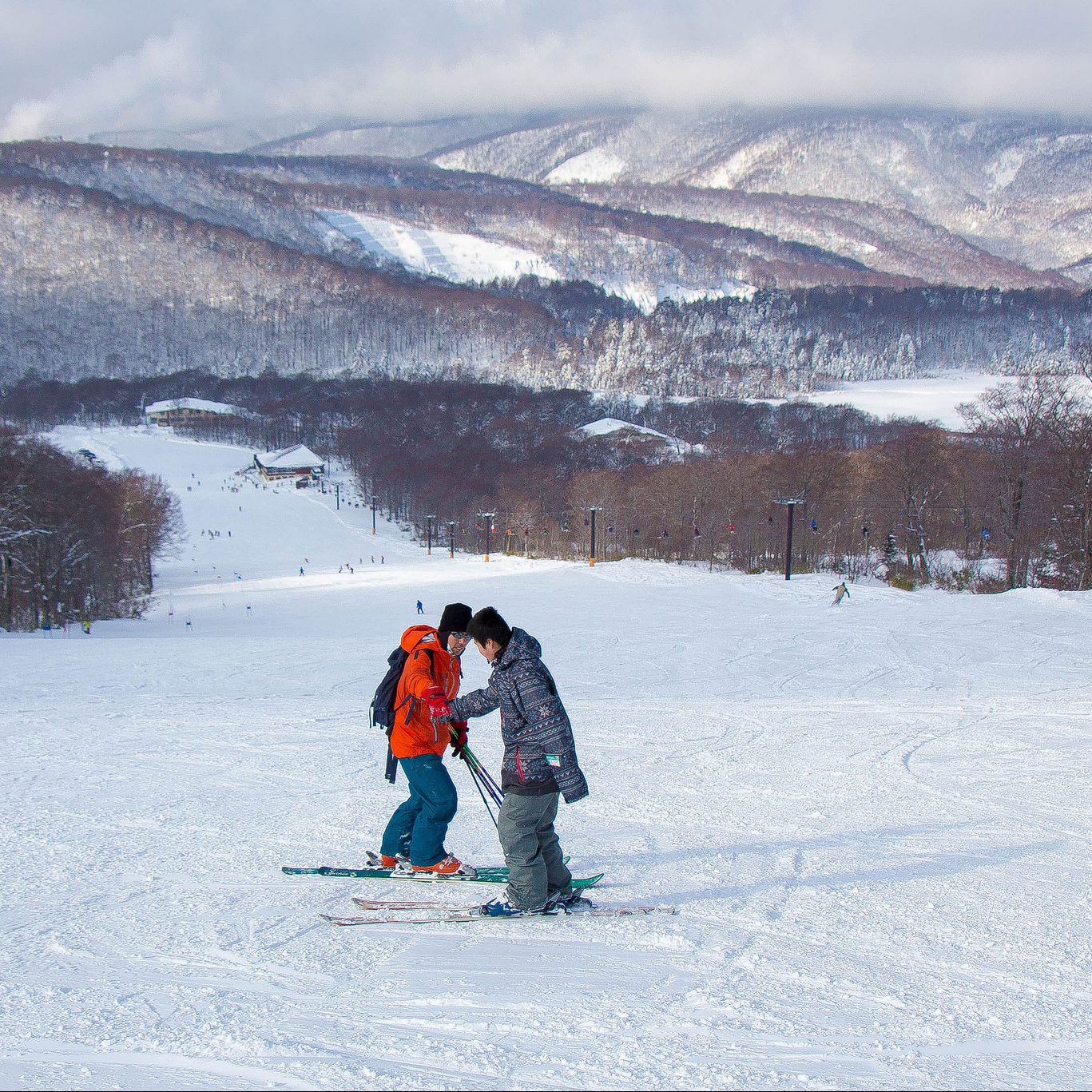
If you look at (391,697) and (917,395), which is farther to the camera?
(917,395)

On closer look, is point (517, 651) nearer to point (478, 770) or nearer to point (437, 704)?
point (437, 704)

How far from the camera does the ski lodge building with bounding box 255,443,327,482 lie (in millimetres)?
104312

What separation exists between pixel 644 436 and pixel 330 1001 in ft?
347

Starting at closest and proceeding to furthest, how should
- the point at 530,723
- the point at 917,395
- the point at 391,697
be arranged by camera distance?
1. the point at 530,723
2. the point at 391,697
3. the point at 917,395

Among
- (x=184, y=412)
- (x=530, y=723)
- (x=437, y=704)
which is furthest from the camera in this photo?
(x=184, y=412)

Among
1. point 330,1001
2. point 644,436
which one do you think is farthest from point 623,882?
point 644,436

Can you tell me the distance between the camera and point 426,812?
15.5ft

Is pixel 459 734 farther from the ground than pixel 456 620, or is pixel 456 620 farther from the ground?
pixel 456 620

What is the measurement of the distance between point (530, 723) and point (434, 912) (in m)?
1.12

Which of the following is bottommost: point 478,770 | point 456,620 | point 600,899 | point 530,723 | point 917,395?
point 600,899

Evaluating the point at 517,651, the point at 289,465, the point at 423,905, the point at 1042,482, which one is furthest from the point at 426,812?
the point at 289,465

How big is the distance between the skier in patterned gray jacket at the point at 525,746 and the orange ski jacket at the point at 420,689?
22 cm

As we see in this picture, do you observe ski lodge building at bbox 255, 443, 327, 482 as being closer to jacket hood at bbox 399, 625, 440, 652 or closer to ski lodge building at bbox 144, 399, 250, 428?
ski lodge building at bbox 144, 399, 250, 428

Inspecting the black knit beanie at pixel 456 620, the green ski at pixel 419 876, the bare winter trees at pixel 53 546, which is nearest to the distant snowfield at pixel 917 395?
the bare winter trees at pixel 53 546
